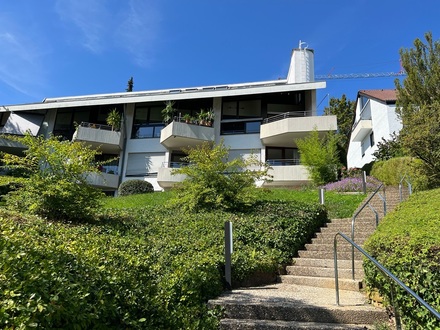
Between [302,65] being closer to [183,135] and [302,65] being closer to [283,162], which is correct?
[283,162]

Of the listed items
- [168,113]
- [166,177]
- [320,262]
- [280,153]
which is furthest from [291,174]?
[320,262]

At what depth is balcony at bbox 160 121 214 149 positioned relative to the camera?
21.8 metres

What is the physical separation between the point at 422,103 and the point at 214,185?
10.0 metres

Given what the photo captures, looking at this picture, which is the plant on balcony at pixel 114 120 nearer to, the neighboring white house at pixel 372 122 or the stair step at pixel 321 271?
the neighboring white house at pixel 372 122

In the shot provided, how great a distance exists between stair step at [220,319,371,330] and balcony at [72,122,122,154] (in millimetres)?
20103

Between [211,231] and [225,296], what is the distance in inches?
113

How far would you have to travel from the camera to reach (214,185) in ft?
36.1

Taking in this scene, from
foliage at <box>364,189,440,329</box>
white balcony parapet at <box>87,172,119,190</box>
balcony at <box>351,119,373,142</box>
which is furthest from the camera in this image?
balcony at <box>351,119,373,142</box>

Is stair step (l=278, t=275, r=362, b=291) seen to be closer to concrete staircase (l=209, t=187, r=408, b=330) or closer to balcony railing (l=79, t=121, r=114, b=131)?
concrete staircase (l=209, t=187, r=408, b=330)

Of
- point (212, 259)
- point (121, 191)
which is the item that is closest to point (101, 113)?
point (121, 191)

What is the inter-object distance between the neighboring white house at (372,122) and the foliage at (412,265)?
19711 mm

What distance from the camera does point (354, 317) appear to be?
464 centimetres

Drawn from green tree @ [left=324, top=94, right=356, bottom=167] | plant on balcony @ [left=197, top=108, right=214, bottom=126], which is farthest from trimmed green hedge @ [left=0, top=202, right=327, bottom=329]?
green tree @ [left=324, top=94, right=356, bottom=167]

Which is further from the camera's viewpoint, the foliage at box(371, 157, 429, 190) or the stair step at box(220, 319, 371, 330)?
the foliage at box(371, 157, 429, 190)
